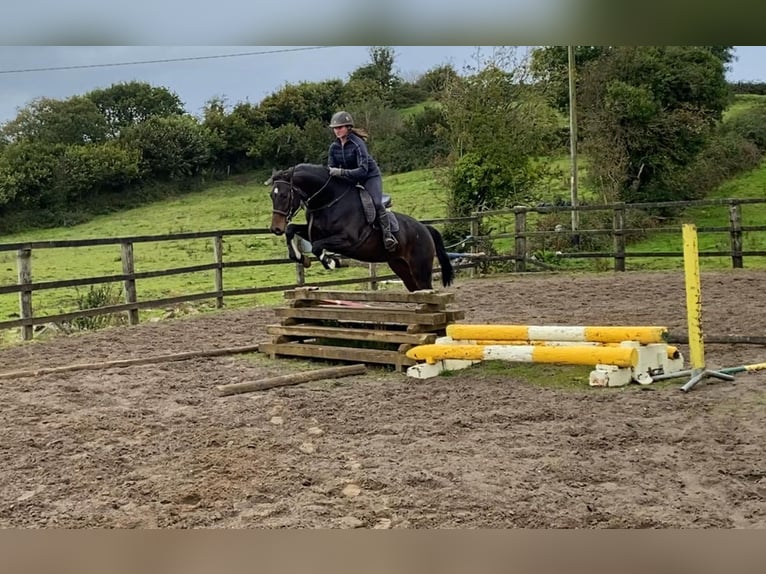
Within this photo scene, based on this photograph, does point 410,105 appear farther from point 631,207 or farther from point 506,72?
point 631,207

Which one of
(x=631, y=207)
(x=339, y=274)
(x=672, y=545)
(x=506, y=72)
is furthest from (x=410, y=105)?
(x=672, y=545)

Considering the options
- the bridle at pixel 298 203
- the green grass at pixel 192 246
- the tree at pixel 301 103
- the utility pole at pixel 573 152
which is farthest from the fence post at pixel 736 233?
the bridle at pixel 298 203

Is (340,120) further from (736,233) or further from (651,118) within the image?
(651,118)

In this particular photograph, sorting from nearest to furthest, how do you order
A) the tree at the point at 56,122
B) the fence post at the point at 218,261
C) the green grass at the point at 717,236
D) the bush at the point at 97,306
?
the bush at the point at 97,306, the fence post at the point at 218,261, the tree at the point at 56,122, the green grass at the point at 717,236

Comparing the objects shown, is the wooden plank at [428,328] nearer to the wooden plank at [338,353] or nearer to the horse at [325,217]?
the wooden plank at [338,353]

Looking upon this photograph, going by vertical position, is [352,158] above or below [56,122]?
below

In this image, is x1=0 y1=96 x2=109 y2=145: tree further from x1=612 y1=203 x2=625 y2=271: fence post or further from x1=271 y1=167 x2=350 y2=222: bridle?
x1=612 y1=203 x2=625 y2=271: fence post

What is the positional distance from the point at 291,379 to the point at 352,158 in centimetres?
137

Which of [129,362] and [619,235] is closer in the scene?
[129,362]

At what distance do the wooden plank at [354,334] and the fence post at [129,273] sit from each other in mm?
2015

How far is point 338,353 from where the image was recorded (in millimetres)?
4500

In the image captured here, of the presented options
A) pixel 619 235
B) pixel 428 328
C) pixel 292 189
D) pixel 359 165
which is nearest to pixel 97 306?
pixel 292 189

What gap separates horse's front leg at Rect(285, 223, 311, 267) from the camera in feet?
15.0

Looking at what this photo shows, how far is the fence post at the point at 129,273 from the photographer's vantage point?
6297 millimetres
